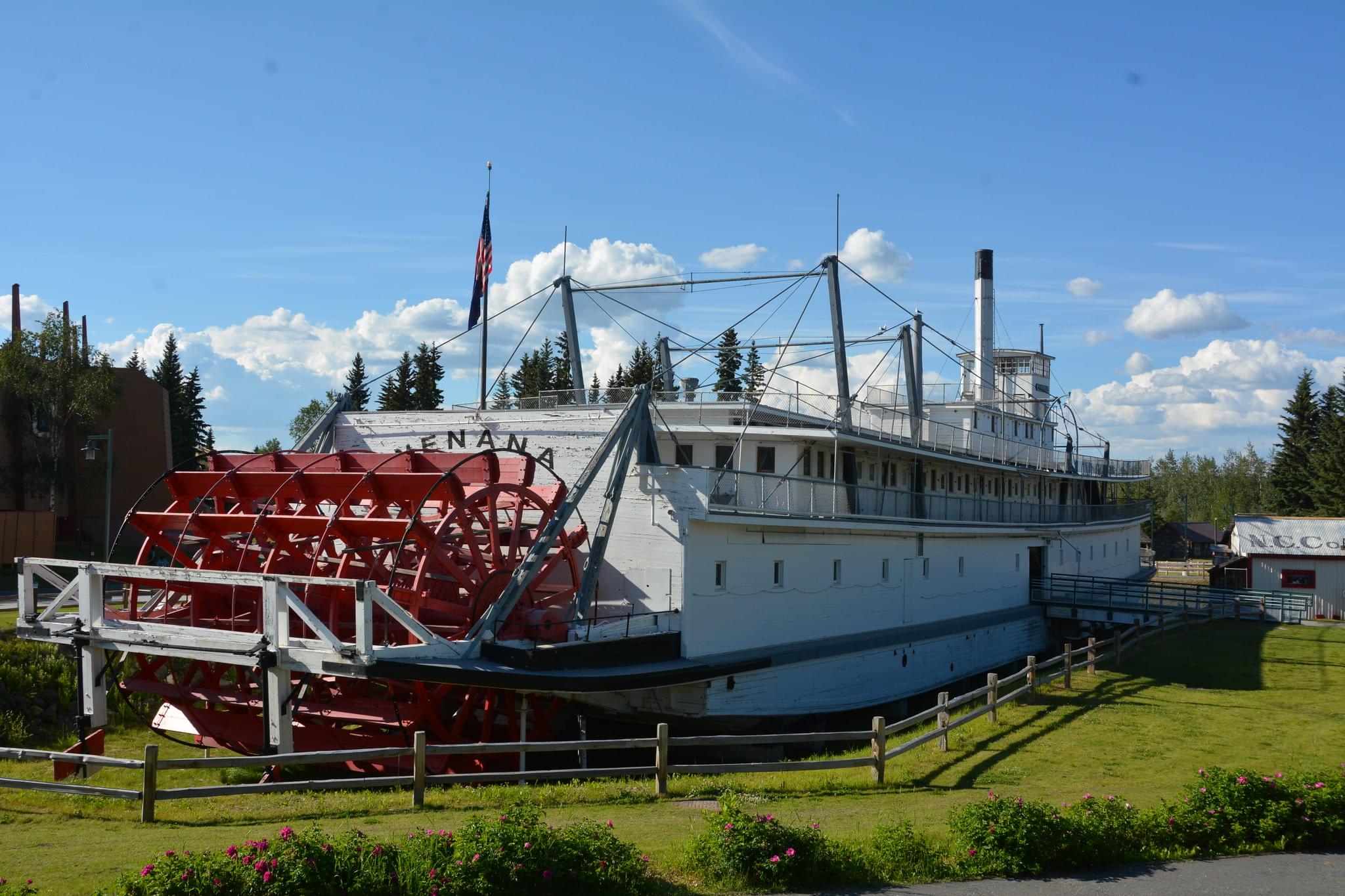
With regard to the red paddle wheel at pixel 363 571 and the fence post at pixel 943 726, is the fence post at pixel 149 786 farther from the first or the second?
the fence post at pixel 943 726

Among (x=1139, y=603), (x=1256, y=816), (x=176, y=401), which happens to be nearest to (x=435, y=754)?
(x=1256, y=816)

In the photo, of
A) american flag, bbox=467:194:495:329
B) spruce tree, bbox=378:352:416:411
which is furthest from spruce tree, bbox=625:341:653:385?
american flag, bbox=467:194:495:329

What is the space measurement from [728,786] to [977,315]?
26675 mm

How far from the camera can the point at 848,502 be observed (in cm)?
1788

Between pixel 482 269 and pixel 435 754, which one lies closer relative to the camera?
pixel 435 754

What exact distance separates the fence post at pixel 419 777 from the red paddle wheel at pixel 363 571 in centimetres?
374

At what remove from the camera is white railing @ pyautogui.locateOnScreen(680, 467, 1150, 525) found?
1409cm

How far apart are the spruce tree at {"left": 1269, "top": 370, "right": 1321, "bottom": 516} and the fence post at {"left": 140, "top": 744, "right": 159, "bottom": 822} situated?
190 ft

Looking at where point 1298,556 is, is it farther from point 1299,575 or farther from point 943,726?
point 943,726

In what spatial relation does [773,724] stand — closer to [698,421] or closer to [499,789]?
[698,421]

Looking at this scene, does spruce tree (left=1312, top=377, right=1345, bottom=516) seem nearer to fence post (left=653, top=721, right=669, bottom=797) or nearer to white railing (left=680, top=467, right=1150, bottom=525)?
white railing (left=680, top=467, right=1150, bottom=525)

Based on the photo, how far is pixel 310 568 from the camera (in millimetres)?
14852

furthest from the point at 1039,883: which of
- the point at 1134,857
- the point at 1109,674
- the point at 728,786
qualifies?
the point at 1109,674

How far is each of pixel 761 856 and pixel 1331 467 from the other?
2155 inches
